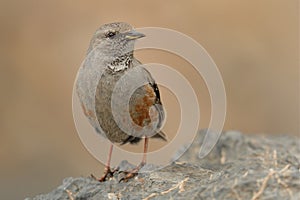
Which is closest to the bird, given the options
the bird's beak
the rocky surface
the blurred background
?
the bird's beak

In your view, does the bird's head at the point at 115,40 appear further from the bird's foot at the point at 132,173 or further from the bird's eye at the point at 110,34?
the bird's foot at the point at 132,173

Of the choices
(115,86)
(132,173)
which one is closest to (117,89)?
(115,86)

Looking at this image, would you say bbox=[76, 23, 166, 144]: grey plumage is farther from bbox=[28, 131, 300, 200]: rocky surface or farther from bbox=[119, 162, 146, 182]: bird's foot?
bbox=[28, 131, 300, 200]: rocky surface

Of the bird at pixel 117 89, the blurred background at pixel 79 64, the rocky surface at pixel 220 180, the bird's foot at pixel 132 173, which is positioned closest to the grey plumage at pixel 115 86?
the bird at pixel 117 89

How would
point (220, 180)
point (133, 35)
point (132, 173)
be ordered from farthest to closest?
point (133, 35) < point (132, 173) < point (220, 180)

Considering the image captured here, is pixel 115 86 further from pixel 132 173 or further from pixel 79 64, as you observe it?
pixel 79 64

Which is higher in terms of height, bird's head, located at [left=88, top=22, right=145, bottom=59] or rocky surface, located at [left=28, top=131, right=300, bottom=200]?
bird's head, located at [left=88, top=22, right=145, bottom=59]

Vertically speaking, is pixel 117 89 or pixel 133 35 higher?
pixel 133 35
